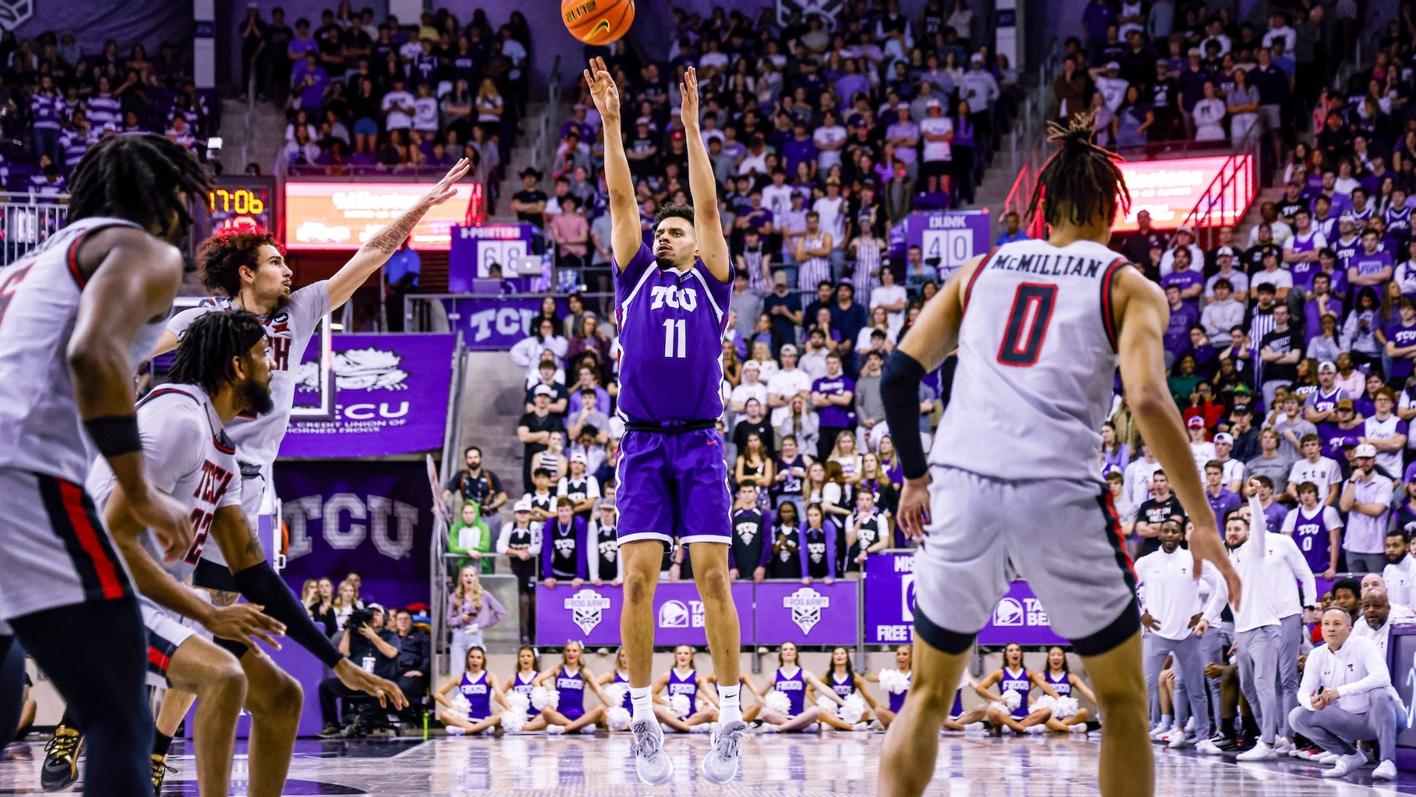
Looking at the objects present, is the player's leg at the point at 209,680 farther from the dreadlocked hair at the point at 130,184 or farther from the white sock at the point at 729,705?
the white sock at the point at 729,705

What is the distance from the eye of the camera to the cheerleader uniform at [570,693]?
16156 mm

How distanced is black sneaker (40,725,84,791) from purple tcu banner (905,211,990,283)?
15.0 meters

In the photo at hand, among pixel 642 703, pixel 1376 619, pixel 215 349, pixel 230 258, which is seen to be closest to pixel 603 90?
pixel 230 258

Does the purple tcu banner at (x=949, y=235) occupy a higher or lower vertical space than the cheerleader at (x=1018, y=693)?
higher

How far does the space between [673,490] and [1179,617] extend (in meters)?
7.74

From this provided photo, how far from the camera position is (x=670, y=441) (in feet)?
25.8

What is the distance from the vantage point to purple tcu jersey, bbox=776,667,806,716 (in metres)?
16.1

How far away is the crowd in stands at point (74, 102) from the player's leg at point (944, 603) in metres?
20.2

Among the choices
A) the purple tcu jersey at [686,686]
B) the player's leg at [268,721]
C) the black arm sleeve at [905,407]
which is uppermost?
the black arm sleeve at [905,407]

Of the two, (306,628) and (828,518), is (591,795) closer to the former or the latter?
(306,628)

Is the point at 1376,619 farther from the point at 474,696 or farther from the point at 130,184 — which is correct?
the point at 130,184

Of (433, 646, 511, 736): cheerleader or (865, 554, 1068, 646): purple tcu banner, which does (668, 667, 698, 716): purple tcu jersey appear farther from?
(865, 554, 1068, 646): purple tcu banner

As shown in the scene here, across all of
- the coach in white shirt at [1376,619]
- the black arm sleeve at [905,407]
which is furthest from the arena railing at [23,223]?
the black arm sleeve at [905,407]

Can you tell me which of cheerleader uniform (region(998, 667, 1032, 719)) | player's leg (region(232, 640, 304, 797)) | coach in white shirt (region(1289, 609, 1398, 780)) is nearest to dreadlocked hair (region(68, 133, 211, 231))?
player's leg (region(232, 640, 304, 797))
